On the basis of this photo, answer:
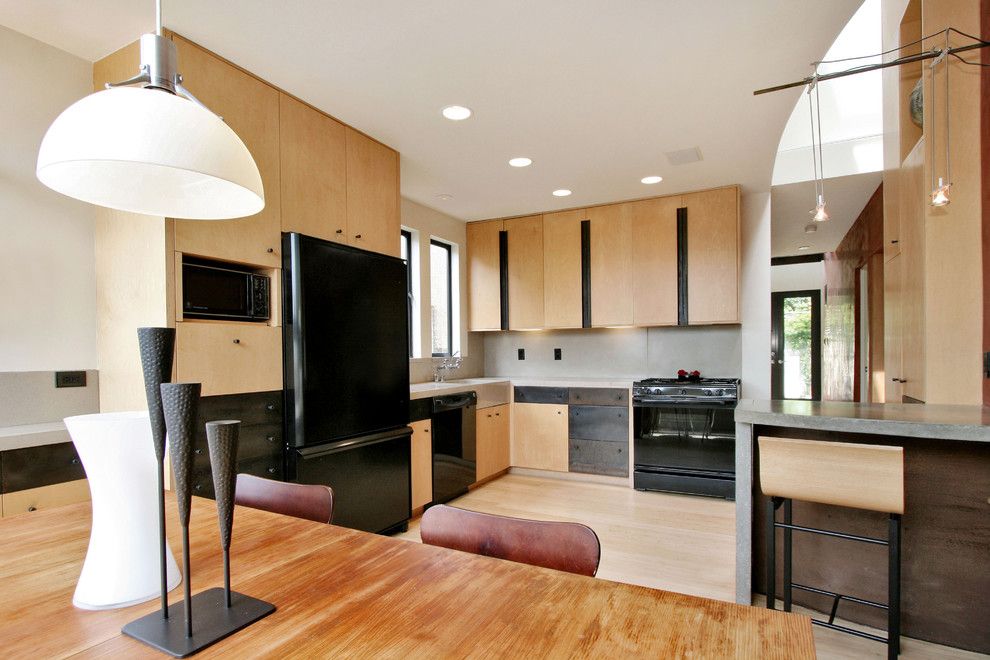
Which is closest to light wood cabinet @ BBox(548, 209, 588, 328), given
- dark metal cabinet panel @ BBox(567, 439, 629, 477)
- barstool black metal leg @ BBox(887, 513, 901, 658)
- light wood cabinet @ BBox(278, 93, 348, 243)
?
dark metal cabinet panel @ BBox(567, 439, 629, 477)

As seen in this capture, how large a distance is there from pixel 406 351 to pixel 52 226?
5.83 ft

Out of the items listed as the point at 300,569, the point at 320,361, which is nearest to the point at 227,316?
the point at 320,361

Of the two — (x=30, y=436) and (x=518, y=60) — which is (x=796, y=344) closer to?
(x=518, y=60)

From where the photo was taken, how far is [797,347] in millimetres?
8984

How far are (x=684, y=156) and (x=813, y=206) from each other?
8.44ft

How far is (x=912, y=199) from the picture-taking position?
2.90 metres

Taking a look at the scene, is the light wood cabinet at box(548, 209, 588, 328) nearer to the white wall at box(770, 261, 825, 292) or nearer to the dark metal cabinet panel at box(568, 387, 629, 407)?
the dark metal cabinet panel at box(568, 387, 629, 407)

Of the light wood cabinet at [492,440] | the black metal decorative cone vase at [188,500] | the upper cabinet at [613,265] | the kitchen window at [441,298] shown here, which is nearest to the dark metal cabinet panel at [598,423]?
the light wood cabinet at [492,440]

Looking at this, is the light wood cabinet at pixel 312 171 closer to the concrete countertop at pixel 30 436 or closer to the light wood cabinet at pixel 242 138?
the light wood cabinet at pixel 242 138

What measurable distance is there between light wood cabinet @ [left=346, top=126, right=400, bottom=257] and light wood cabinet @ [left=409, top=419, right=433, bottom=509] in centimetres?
118

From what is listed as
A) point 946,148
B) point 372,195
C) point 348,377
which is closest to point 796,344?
point 946,148

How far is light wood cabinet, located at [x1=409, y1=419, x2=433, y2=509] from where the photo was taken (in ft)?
11.1

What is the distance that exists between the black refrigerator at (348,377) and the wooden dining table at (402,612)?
4.72 ft

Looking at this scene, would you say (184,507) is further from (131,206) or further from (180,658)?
(131,206)
